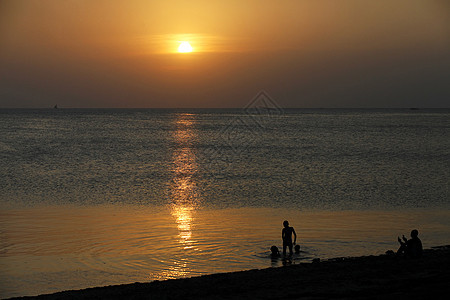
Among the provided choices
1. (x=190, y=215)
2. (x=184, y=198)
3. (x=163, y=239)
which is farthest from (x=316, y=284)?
(x=184, y=198)

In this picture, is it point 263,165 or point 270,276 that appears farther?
point 263,165

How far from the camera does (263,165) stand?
5444cm

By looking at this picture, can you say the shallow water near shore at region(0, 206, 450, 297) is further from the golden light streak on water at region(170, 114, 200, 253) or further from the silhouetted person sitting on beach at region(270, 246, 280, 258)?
the silhouetted person sitting on beach at region(270, 246, 280, 258)

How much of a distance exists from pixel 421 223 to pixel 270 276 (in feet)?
42.4

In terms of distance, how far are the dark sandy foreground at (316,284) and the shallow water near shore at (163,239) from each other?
2.10 m

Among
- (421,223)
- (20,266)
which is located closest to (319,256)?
(421,223)

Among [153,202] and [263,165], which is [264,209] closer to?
[153,202]

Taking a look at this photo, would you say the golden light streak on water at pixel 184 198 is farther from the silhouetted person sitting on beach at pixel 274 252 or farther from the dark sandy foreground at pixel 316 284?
the dark sandy foreground at pixel 316 284

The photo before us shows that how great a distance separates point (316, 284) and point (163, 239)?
9.37 metres

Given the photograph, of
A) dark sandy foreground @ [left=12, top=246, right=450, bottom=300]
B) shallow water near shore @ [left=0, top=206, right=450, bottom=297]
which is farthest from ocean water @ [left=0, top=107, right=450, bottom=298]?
dark sandy foreground @ [left=12, top=246, right=450, bottom=300]

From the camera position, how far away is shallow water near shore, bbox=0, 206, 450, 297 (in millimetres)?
17172

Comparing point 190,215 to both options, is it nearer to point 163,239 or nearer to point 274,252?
point 163,239

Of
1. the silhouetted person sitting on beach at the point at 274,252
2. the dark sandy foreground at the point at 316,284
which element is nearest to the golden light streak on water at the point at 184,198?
the silhouetted person sitting on beach at the point at 274,252

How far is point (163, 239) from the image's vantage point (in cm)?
2145
